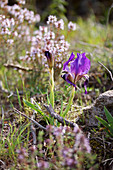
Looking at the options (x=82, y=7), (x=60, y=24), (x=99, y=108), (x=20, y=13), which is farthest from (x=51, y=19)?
(x=82, y=7)

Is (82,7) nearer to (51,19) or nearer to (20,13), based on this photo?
(20,13)

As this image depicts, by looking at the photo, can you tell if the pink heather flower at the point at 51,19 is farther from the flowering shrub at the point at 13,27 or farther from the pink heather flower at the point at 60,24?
the flowering shrub at the point at 13,27

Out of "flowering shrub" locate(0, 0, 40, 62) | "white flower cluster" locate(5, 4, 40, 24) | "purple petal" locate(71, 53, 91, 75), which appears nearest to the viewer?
"purple petal" locate(71, 53, 91, 75)

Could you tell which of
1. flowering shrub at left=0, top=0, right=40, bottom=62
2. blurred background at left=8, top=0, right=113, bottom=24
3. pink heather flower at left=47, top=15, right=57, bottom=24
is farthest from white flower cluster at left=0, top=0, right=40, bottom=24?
blurred background at left=8, top=0, right=113, bottom=24

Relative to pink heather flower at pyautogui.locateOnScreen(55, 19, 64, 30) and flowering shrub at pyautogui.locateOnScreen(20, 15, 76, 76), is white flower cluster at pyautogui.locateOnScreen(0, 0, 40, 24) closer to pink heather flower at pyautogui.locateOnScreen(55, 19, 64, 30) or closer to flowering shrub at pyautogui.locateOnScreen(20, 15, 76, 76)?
flowering shrub at pyautogui.locateOnScreen(20, 15, 76, 76)

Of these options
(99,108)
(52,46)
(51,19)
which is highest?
(51,19)

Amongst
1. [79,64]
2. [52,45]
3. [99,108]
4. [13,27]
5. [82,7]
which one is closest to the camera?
[79,64]

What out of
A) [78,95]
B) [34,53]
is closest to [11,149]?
[78,95]
